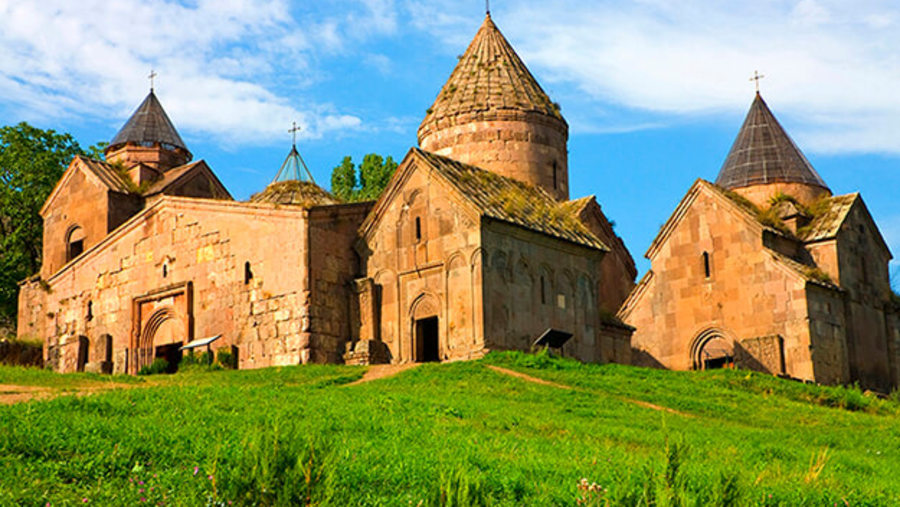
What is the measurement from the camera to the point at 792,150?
3281 cm

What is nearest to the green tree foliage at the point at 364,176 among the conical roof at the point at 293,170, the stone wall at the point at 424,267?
the conical roof at the point at 293,170

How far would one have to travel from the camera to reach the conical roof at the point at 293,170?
3697 centimetres

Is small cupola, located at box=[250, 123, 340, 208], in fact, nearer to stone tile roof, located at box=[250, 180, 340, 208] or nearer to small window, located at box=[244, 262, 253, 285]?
stone tile roof, located at box=[250, 180, 340, 208]

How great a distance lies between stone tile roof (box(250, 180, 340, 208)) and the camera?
34531mm

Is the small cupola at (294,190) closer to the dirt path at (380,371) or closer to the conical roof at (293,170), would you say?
the conical roof at (293,170)

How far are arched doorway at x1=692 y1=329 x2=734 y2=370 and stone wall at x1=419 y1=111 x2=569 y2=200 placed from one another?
18.3 ft

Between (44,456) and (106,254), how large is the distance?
2019 centimetres

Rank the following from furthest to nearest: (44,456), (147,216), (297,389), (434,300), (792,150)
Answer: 1. (792,150)
2. (147,216)
3. (434,300)
4. (297,389)
5. (44,456)

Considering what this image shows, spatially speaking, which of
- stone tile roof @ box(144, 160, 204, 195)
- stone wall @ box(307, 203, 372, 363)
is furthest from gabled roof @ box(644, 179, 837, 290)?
stone tile roof @ box(144, 160, 204, 195)

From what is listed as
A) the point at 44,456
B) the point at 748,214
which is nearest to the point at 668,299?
the point at 748,214

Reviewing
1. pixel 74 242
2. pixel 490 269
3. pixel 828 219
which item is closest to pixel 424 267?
pixel 490 269

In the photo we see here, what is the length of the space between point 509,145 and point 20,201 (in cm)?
2176

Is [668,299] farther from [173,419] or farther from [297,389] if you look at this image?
[173,419]

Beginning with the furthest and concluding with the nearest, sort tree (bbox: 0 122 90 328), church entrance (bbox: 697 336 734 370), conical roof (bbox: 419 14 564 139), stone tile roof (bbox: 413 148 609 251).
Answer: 1. tree (bbox: 0 122 90 328)
2. conical roof (bbox: 419 14 564 139)
3. church entrance (bbox: 697 336 734 370)
4. stone tile roof (bbox: 413 148 609 251)
